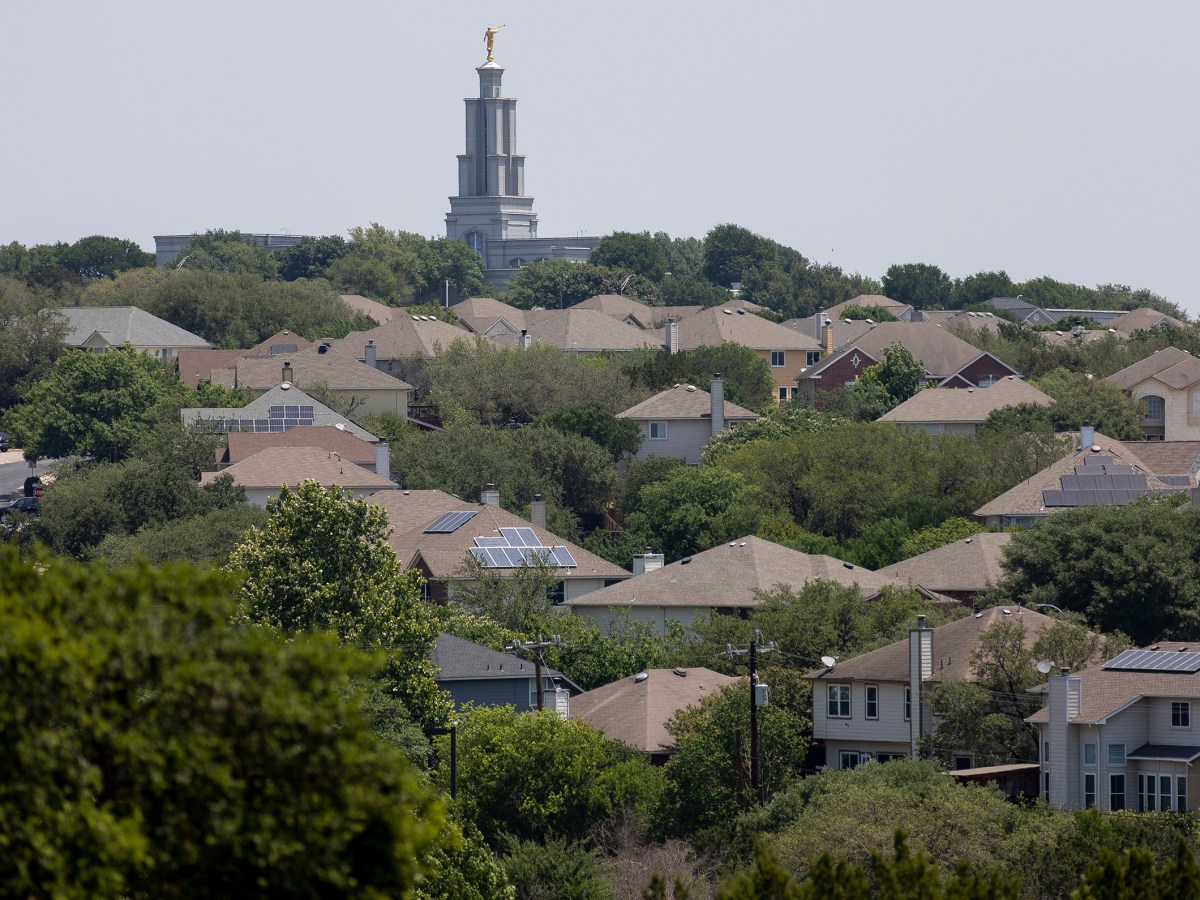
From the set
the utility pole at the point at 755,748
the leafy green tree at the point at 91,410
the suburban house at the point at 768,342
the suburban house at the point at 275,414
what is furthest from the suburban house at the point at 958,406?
the utility pole at the point at 755,748

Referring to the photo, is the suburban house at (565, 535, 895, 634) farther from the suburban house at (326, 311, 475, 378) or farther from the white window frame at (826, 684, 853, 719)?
Answer: the suburban house at (326, 311, 475, 378)

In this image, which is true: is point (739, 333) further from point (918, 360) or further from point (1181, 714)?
point (1181, 714)

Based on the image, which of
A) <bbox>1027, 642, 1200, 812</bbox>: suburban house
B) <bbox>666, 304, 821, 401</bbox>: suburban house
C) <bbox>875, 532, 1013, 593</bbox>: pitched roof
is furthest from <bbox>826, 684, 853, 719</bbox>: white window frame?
<bbox>666, 304, 821, 401</bbox>: suburban house

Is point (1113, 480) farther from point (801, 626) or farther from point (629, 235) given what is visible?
point (629, 235)

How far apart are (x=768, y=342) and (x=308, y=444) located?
3682 centimetres

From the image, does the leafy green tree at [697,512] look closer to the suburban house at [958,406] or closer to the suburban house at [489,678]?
the suburban house at [958,406]

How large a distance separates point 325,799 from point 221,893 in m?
0.74

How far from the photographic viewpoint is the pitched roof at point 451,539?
6406 cm

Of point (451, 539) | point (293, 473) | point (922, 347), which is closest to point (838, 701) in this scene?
point (451, 539)

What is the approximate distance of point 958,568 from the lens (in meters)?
61.8

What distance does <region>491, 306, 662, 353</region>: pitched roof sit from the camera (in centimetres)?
11506

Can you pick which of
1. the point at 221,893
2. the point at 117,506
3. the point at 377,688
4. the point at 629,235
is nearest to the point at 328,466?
the point at 117,506

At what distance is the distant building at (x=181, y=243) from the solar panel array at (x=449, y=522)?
118548 millimetres

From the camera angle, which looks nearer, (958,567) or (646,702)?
(646,702)
